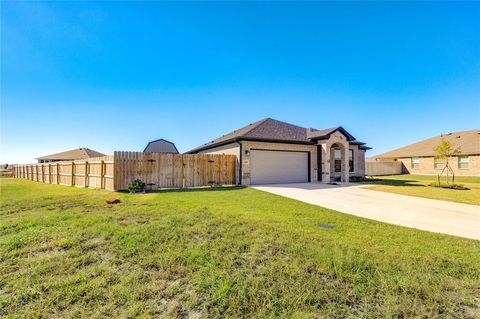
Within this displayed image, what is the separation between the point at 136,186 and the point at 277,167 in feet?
31.4

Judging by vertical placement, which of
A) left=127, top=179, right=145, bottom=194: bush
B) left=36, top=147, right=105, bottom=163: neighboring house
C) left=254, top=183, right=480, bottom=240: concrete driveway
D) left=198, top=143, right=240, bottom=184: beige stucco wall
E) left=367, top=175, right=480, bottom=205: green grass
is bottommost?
left=254, top=183, right=480, bottom=240: concrete driveway

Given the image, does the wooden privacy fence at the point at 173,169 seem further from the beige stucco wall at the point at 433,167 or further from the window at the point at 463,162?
the window at the point at 463,162

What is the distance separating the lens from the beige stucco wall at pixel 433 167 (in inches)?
873

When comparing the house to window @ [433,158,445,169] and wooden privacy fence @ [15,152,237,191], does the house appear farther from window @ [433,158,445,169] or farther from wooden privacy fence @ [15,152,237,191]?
window @ [433,158,445,169]

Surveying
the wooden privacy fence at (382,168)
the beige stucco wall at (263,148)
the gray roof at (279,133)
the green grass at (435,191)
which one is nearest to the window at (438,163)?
the wooden privacy fence at (382,168)

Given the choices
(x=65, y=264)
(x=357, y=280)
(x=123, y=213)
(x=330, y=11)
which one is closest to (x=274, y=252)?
(x=357, y=280)

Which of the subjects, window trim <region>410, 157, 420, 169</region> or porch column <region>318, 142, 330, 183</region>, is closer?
porch column <region>318, 142, 330, 183</region>

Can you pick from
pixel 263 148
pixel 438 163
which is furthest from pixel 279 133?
pixel 438 163

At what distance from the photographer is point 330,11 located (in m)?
11.0

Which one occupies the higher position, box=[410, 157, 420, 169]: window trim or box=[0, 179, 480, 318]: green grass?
box=[410, 157, 420, 169]: window trim

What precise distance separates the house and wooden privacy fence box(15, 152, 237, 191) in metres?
1.32

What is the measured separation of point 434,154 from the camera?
24844 millimetres

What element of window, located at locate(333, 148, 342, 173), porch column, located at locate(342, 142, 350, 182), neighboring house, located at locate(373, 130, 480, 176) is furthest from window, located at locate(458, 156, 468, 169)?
window, located at locate(333, 148, 342, 173)

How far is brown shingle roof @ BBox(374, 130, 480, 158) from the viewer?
2327cm
